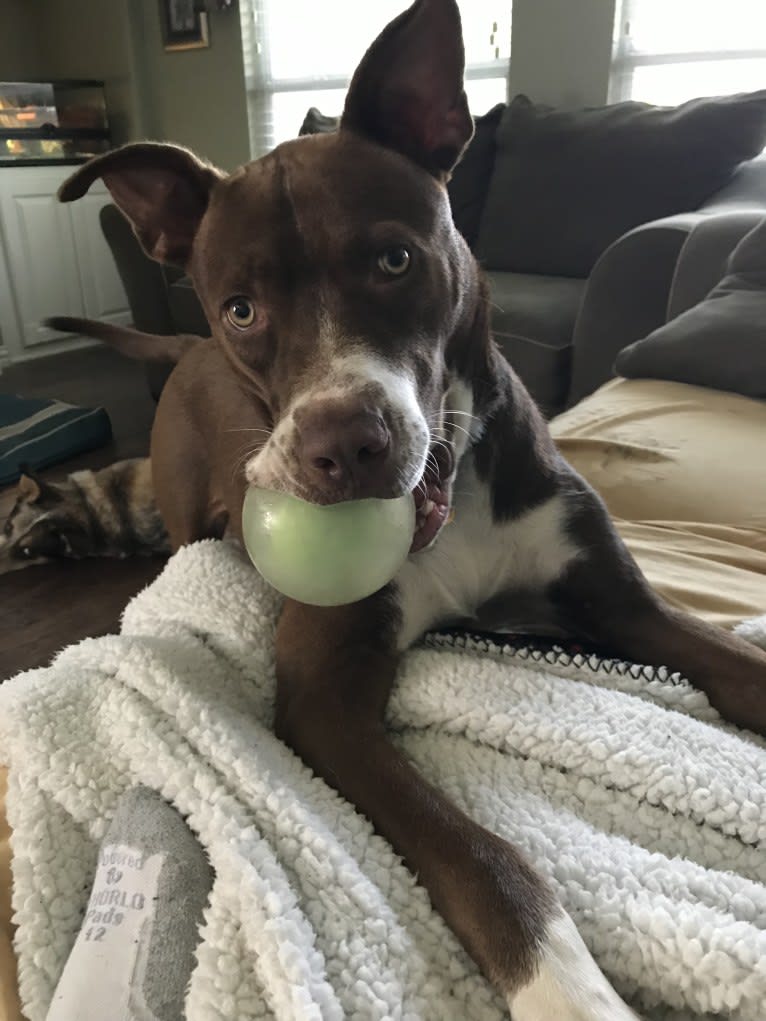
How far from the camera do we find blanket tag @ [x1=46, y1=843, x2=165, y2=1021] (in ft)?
2.51

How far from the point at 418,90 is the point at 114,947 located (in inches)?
48.4

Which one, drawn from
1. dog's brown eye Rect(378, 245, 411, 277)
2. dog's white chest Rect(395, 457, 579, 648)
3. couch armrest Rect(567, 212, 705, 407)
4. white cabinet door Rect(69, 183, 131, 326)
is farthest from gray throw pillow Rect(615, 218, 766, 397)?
white cabinet door Rect(69, 183, 131, 326)

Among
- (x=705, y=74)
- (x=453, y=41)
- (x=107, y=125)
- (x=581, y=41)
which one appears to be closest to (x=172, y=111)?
(x=107, y=125)

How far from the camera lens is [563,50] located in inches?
176

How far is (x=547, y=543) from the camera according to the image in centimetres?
145

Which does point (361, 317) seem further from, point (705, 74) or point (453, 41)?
point (705, 74)

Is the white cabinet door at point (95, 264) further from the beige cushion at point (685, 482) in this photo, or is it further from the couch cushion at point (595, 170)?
the beige cushion at point (685, 482)

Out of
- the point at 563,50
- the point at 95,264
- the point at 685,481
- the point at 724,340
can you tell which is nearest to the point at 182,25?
the point at 95,264

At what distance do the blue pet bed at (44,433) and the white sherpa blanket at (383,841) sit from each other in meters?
2.91

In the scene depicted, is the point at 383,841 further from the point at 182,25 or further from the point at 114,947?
the point at 182,25

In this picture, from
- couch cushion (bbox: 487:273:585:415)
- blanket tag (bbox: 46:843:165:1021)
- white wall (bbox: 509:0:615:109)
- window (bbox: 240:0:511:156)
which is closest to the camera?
blanket tag (bbox: 46:843:165:1021)

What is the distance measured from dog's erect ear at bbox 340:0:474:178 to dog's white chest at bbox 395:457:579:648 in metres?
0.52

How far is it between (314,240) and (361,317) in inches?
5.0

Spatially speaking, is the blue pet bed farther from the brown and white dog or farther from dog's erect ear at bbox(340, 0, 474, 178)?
dog's erect ear at bbox(340, 0, 474, 178)
